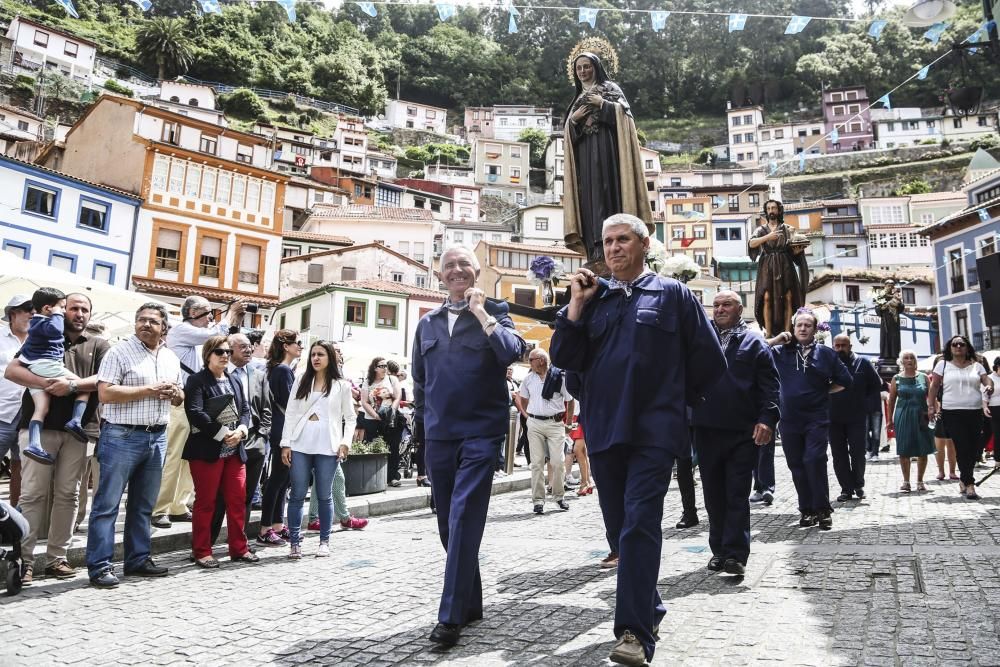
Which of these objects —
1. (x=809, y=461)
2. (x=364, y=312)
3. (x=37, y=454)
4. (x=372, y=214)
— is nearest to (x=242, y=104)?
(x=372, y=214)

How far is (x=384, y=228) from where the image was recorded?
181ft

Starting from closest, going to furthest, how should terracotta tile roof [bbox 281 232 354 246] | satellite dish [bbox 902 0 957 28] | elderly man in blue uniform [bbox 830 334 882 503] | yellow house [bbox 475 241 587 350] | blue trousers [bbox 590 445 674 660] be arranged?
1. blue trousers [bbox 590 445 674 660]
2. elderly man in blue uniform [bbox 830 334 882 503]
3. satellite dish [bbox 902 0 957 28]
4. terracotta tile roof [bbox 281 232 354 246]
5. yellow house [bbox 475 241 587 350]

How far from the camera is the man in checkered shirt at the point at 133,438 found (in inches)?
204

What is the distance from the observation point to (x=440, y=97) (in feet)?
362

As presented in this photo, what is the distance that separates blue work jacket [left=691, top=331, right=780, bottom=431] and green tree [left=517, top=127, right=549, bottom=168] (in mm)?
88437

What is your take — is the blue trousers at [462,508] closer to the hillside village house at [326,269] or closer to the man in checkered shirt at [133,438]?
the man in checkered shirt at [133,438]

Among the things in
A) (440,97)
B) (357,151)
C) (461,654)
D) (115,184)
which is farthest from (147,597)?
(440,97)

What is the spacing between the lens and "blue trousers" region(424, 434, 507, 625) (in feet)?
11.8

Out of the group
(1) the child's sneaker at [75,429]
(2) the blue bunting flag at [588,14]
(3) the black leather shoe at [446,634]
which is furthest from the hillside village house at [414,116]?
(3) the black leather shoe at [446,634]

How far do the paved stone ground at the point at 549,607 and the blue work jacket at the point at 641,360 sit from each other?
1.03 m

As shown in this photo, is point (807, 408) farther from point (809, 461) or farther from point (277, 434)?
point (277, 434)

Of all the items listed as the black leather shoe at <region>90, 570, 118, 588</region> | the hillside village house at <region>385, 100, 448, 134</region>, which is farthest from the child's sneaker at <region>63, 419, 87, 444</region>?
the hillside village house at <region>385, 100, 448, 134</region>

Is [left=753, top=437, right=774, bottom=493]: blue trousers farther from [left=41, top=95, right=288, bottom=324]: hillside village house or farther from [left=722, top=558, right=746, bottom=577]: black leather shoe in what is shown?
[left=41, top=95, right=288, bottom=324]: hillside village house

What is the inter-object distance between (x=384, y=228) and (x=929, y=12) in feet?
153
